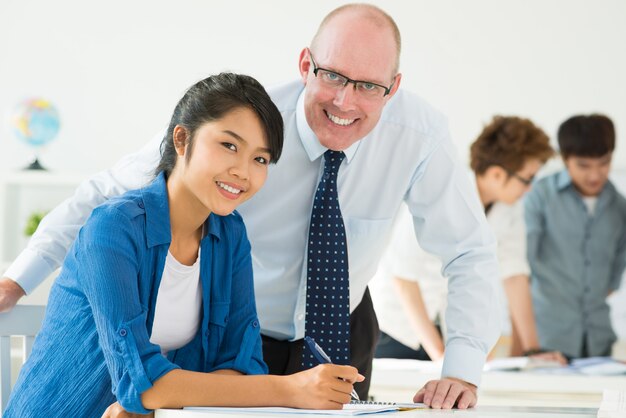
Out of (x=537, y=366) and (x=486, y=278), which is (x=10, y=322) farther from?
(x=537, y=366)

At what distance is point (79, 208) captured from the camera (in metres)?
1.92

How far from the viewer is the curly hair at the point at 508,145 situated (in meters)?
3.57

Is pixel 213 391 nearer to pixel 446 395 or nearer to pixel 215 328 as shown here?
pixel 215 328

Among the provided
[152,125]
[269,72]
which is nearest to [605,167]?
[269,72]

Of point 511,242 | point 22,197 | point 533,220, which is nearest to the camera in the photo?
point 511,242

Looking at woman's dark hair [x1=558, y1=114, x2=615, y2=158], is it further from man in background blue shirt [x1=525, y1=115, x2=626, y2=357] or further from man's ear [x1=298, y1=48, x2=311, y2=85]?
man's ear [x1=298, y1=48, x2=311, y2=85]

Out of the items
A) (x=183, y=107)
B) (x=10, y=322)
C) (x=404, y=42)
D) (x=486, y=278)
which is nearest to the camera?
(x=183, y=107)

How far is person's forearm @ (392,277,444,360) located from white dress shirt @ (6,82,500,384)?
3.48ft

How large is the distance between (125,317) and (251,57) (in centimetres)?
384

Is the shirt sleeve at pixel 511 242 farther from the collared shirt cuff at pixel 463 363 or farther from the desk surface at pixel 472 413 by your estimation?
the desk surface at pixel 472 413

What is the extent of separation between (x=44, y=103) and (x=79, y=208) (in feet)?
9.61

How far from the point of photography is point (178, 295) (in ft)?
5.18

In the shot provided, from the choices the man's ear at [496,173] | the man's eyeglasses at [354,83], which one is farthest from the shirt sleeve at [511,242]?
the man's eyeglasses at [354,83]

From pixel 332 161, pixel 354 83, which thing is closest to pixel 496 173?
pixel 332 161
